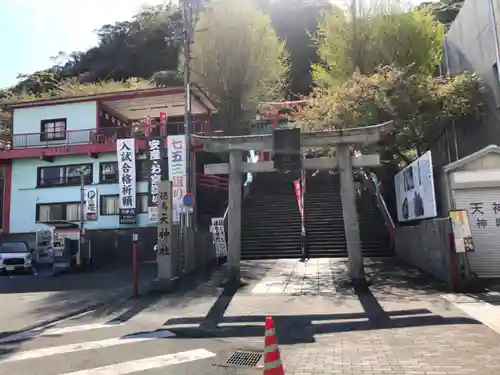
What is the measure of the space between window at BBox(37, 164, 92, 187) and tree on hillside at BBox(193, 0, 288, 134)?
35.0ft

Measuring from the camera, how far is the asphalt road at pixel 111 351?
590 centimetres

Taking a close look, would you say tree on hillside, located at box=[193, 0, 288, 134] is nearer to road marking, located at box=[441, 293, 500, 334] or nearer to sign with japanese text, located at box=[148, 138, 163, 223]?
sign with japanese text, located at box=[148, 138, 163, 223]

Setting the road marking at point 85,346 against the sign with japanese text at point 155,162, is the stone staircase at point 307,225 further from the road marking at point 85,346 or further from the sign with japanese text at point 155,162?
the road marking at point 85,346

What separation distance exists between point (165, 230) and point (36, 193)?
55.1 feet

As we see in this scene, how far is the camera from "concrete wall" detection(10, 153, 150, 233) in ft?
86.6

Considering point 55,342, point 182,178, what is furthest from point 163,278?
point 182,178

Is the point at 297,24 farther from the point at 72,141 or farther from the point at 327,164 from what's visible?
the point at 327,164

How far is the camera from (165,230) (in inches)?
539

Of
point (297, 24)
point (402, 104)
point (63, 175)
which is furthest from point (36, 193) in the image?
point (297, 24)

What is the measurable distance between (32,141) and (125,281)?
613 inches

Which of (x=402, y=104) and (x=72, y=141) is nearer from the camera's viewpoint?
(x=402, y=104)

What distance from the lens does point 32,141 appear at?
91.4 ft

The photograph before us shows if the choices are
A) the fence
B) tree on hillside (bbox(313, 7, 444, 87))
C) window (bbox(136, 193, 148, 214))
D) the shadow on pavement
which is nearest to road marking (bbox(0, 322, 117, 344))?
the shadow on pavement

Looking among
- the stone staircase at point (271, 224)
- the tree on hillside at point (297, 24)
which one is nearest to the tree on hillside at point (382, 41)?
the stone staircase at point (271, 224)
